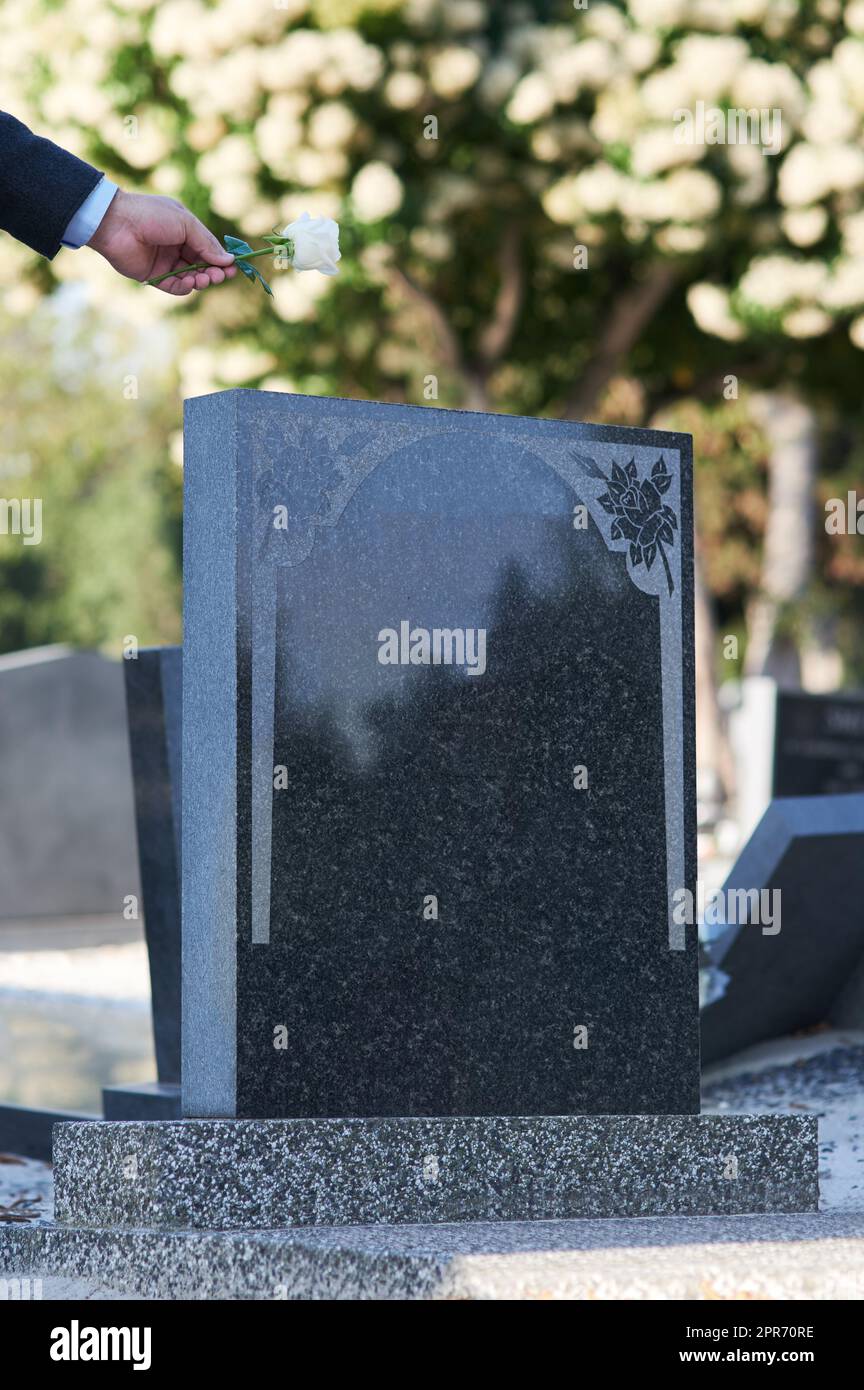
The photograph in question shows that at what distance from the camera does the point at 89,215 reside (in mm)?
3592

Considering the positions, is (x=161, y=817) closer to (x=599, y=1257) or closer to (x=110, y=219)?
(x=110, y=219)

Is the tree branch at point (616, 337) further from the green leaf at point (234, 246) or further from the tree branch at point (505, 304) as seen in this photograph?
the green leaf at point (234, 246)

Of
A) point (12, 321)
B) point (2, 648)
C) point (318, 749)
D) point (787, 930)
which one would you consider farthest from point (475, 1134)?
point (2, 648)

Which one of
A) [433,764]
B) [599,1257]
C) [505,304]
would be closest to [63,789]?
[505,304]

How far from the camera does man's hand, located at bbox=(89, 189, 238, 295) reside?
3.62 metres

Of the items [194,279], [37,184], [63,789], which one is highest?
[37,184]

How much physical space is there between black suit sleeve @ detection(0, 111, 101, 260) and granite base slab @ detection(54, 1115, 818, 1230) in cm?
176

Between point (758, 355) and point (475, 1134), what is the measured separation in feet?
38.2

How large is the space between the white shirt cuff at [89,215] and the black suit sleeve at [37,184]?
0.03ft

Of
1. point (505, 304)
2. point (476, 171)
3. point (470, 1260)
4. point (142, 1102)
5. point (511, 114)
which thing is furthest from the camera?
point (505, 304)

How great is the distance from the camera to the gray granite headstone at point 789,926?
6.09 metres

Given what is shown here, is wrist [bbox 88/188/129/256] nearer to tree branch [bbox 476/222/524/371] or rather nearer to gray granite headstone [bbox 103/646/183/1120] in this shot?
gray granite headstone [bbox 103/646/183/1120]

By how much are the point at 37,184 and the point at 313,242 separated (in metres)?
0.58

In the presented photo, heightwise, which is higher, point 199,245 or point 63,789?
point 199,245
